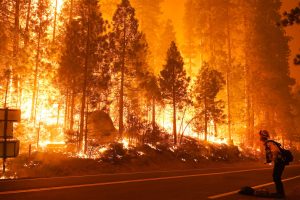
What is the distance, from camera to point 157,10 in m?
52.8

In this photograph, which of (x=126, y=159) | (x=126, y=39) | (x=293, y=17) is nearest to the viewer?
(x=293, y=17)

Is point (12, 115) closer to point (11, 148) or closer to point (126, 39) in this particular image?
point (11, 148)

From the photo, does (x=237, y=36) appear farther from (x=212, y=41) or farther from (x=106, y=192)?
(x=106, y=192)

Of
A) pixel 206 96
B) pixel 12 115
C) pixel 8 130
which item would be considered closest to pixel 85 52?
pixel 12 115

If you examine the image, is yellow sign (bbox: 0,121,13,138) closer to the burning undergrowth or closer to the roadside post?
the roadside post

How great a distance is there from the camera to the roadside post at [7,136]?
1388cm

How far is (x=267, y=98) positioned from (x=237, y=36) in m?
10.7

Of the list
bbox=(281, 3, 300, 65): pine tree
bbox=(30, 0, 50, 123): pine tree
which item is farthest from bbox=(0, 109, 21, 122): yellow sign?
bbox=(281, 3, 300, 65): pine tree

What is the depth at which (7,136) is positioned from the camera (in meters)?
14.2

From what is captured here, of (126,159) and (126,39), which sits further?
(126,39)

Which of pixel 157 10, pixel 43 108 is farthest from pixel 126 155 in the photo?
pixel 157 10

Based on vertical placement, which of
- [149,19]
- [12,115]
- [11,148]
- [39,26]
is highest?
[149,19]

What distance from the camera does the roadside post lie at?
1388 cm

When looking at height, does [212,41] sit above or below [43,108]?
above
